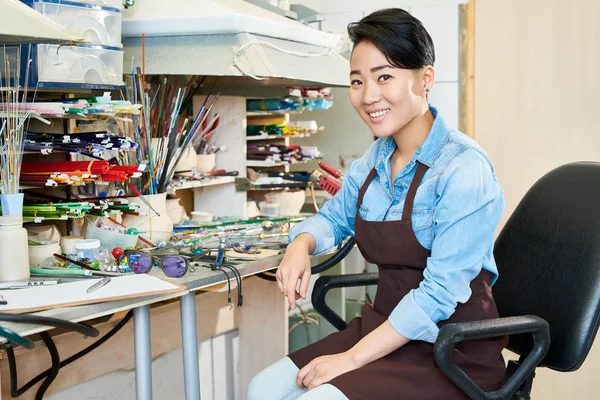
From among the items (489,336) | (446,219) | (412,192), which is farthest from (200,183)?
(489,336)

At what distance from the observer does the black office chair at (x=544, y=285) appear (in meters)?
1.46

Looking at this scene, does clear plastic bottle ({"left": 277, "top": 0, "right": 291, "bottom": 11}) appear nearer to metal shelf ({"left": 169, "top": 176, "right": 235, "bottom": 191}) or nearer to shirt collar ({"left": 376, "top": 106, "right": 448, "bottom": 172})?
metal shelf ({"left": 169, "top": 176, "right": 235, "bottom": 191})

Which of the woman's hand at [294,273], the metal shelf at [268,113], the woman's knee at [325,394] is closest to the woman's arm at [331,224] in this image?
the woman's hand at [294,273]

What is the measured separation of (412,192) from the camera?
1594 mm

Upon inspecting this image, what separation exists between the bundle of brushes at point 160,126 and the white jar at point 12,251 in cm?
50

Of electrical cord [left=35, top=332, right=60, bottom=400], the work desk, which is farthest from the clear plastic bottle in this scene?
electrical cord [left=35, top=332, right=60, bottom=400]

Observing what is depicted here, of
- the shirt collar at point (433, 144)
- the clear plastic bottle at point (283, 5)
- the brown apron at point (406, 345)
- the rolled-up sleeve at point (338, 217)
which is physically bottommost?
the brown apron at point (406, 345)

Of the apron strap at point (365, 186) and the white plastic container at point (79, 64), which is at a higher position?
the white plastic container at point (79, 64)

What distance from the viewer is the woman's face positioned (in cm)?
159

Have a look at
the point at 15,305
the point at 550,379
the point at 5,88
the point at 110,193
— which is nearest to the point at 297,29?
the point at 110,193

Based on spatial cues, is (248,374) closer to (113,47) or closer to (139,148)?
(139,148)

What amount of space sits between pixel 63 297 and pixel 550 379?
2.06 m

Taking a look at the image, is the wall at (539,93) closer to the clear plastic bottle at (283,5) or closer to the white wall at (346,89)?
the white wall at (346,89)

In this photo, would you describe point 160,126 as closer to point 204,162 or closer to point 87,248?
point 204,162
